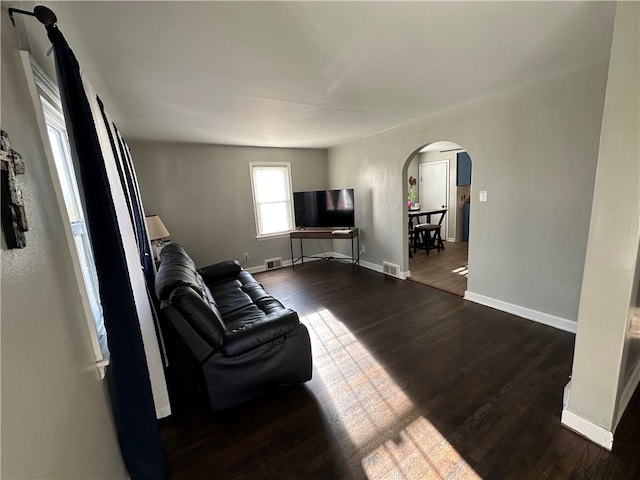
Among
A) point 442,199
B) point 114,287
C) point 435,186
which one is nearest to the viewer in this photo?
point 114,287

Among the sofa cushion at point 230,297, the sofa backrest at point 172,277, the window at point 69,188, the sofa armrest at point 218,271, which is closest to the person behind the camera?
the window at point 69,188

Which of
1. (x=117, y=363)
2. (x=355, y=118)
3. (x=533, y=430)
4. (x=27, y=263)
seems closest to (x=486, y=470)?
(x=533, y=430)

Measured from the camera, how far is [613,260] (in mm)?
1354

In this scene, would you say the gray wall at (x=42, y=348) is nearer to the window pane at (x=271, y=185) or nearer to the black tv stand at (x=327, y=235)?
the black tv stand at (x=327, y=235)

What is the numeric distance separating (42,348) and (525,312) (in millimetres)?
3658

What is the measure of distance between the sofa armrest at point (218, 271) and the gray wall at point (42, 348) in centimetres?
200

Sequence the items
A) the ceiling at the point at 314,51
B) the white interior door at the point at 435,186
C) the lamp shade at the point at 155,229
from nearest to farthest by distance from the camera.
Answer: the ceiling at the point at 314,51
the lamp shade at the point at 155,229
the white interior door at the point at 435,186

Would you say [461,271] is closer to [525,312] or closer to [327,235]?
[525,312]

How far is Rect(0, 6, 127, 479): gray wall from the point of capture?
65 centimetres

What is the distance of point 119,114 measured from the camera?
2.75m

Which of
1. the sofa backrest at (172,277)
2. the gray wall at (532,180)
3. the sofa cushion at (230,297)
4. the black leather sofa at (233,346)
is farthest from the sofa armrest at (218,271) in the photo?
the gray wall at (532,180)

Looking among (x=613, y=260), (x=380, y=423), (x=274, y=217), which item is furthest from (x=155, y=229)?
(x=613, y=260)

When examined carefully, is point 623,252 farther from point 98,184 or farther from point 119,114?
point 119,114

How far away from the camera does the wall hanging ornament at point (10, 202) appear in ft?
2.31
